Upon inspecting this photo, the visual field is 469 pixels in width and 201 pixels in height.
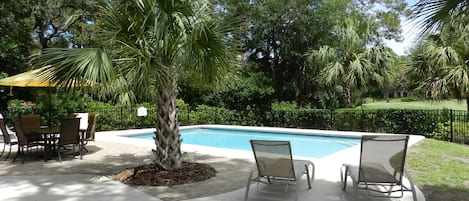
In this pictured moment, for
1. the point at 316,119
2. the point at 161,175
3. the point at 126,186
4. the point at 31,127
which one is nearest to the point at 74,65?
the point at 126,186

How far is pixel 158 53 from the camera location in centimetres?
536

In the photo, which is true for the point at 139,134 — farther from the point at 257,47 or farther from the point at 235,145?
the point at 257,47

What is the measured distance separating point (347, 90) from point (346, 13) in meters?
5.16

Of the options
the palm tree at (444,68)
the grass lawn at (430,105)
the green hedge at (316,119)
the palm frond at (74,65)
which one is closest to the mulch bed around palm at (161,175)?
the palm frond at (74,65)

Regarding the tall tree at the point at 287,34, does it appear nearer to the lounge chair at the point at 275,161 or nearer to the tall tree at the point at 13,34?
the tall tree at the point at 13,34

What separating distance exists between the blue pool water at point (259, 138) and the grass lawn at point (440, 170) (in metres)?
2.85

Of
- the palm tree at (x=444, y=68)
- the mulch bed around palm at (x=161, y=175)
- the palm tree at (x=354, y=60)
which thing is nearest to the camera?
the mulch bed around palm at (x=161, y=175)

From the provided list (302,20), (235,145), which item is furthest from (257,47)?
(235,145)

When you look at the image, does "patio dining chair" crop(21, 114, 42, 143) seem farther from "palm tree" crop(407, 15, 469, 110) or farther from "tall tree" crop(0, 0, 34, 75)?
"palm tree" crop(407, 15, 469, 110)

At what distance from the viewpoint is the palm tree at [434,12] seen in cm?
331

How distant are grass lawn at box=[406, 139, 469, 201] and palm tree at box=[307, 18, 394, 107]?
5542mm

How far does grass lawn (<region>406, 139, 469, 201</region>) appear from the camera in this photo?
16.4 feet

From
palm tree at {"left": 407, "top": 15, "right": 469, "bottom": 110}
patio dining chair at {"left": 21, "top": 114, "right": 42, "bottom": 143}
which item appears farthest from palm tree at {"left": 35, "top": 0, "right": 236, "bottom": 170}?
palm tree at {"left": 407, "top": 15, "right": 469, "bottom": 110}

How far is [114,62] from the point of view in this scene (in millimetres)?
5480
